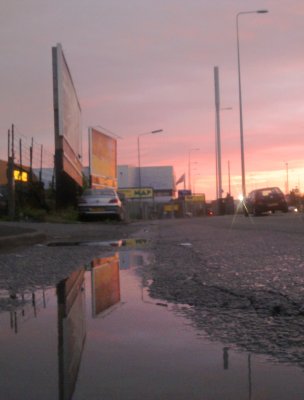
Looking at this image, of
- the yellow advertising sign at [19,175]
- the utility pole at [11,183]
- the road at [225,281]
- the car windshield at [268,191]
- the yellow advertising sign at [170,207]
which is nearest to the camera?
the road at [225,281]

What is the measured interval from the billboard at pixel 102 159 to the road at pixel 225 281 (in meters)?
→ 27.6

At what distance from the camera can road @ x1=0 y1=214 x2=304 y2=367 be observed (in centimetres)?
382

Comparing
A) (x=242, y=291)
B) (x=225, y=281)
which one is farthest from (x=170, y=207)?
(x=242, y=291)

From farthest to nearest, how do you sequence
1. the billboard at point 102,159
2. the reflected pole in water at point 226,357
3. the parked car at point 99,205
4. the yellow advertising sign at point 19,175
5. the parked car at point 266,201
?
1. the billboard at point 102,159
2. the parked car at point 266,201
3. the parked car at point 99,205
4. the yellow advertising sign at point 19,175
5. the reflected pole in water at point 226,357

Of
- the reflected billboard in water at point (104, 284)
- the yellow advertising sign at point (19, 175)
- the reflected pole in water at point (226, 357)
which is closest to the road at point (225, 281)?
the reflected pole in water at point (226, 357)

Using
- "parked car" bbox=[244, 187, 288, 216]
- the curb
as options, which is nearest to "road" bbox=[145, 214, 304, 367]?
the curb

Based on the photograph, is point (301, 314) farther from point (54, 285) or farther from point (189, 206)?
point (189, 206)

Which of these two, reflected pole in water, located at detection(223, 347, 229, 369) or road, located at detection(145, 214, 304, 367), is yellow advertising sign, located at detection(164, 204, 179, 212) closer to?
road, located at detection(145, 214, 304, 367)

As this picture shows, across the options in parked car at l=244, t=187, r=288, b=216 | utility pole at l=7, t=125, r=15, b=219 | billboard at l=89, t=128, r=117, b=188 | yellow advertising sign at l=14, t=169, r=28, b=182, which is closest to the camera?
utility pole at l=7, t=125, r=15, b=219

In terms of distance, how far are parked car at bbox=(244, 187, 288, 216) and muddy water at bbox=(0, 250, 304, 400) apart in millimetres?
23721

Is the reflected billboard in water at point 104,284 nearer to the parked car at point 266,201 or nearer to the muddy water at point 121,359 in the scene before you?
the muddy water at point 121,359

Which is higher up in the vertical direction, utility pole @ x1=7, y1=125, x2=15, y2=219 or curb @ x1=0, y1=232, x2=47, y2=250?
utility pole @ x1=7, y1=125, x2=15, y2=219

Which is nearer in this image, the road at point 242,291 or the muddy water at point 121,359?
the muddy water at point 121,359

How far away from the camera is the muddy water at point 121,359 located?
276cm
